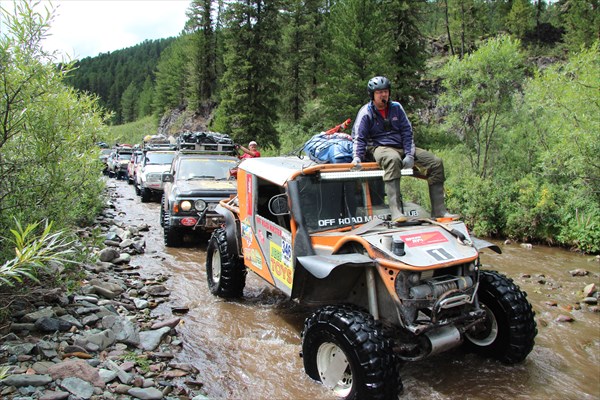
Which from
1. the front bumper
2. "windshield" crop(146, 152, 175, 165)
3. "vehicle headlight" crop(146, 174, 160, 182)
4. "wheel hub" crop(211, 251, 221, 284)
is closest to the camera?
"wheel hub" crop(211, 251, 221, 284)

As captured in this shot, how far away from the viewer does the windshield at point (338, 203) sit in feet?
16.0

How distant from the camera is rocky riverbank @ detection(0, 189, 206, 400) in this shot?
3820 mm

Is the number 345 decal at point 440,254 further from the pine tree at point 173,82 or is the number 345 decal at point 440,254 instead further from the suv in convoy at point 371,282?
the pine tree at point 173,82

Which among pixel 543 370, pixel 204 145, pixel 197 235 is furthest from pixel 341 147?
pixel 204 145

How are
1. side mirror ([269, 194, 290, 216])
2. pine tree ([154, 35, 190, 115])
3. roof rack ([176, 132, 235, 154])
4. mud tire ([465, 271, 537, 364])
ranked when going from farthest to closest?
1. pine tree ([154, 35, 190, 115])
2. roof rack ([176, 132, 235, 154])
3. side mirror ([269, 194, 290, 216])
4. mud tire ([465, 271, 537, 364])

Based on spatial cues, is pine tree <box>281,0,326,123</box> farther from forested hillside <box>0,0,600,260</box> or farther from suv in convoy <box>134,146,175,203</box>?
suv in convoy <box>134,146,175,203</box>

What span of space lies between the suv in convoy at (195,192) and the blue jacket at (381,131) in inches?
181

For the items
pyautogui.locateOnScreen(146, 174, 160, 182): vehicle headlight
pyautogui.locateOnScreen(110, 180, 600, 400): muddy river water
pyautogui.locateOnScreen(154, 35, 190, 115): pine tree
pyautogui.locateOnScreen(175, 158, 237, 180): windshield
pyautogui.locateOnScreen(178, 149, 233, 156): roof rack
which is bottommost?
pyautogui.locateOnScreen(110, 180, 600, 400): muddy river water

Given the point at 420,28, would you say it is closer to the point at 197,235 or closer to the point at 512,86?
the point at 512,86

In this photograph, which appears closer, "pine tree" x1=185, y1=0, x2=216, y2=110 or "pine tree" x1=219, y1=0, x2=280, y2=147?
"pine tree" x1=219, y1=0, x2=280, y2=147

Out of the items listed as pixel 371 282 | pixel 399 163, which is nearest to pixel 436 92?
pixel 399 163

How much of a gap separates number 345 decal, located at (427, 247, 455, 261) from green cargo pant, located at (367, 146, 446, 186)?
994mm

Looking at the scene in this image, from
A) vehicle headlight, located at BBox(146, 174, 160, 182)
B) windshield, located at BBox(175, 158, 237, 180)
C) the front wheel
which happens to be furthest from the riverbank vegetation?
the front wheel

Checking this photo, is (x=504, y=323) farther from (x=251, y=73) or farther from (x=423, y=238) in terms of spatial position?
(x=251, y=73)
